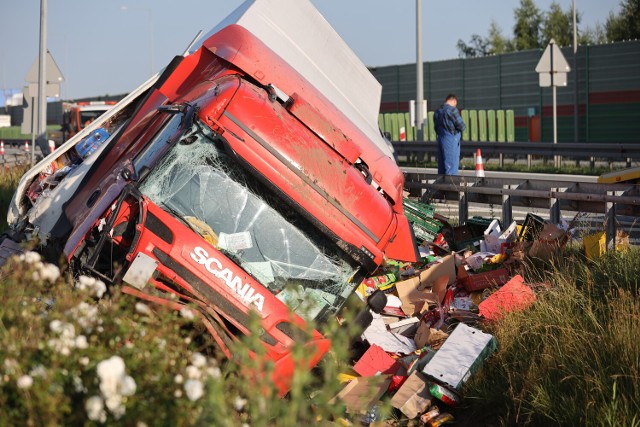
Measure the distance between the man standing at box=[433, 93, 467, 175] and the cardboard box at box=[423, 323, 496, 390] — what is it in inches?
419

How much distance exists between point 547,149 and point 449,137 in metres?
9.60

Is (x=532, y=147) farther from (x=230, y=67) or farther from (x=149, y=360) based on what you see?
(x=149, y=360)

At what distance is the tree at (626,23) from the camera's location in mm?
44250

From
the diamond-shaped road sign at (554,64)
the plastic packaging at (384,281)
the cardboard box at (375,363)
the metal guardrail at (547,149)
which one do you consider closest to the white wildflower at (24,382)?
the cardboard box at (375,363)

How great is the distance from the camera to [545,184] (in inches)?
498

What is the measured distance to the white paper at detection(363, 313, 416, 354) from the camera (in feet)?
27.9

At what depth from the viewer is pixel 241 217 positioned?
7.30 metres

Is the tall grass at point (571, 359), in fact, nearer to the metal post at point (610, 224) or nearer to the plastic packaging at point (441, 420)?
the plastic packaging at point (441, 420)

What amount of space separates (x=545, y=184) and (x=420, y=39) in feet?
62.1

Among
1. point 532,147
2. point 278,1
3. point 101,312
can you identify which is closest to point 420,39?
point 532,147

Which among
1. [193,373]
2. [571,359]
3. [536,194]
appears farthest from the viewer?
[536,194]

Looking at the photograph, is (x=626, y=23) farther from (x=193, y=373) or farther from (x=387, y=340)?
(x=193, y=373)

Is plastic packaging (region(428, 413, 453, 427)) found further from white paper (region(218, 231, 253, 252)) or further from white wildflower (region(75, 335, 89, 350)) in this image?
white wildflower (region(75, 335, 89, 350))

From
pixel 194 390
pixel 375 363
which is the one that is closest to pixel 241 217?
pixel 375 363
